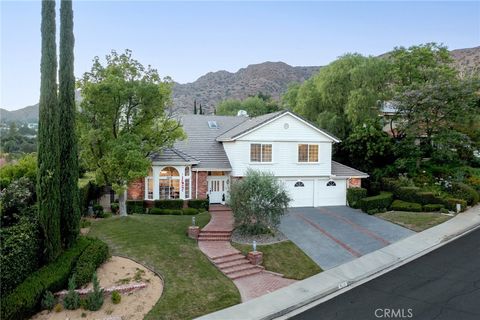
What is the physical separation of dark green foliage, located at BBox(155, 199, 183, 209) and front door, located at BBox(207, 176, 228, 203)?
10.4 ft

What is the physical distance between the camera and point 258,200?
18688 mm

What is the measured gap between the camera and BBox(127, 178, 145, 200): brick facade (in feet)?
80.7

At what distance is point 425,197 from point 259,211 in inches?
537

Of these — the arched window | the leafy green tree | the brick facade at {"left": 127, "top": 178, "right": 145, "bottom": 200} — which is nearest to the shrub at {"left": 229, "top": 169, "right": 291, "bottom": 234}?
the leafy green tree

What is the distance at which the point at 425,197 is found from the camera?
24656 mm

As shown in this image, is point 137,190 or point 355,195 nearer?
point 137,190

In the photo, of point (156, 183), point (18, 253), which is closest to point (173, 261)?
point (18, 253)

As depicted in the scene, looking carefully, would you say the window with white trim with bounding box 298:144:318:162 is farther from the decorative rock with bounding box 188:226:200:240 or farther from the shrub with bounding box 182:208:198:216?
the decorative rock with bounding box 188:226:200:240

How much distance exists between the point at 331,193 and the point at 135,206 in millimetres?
15416

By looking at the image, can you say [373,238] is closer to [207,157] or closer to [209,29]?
[207,157]

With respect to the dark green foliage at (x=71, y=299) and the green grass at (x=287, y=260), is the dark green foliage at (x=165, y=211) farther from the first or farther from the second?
the dark green foliage at (x=71, y=299)

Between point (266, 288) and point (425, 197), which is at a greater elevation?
point (425, 197)

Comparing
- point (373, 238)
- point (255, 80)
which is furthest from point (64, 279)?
point (255, 80)

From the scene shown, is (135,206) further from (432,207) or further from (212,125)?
(432,207)
